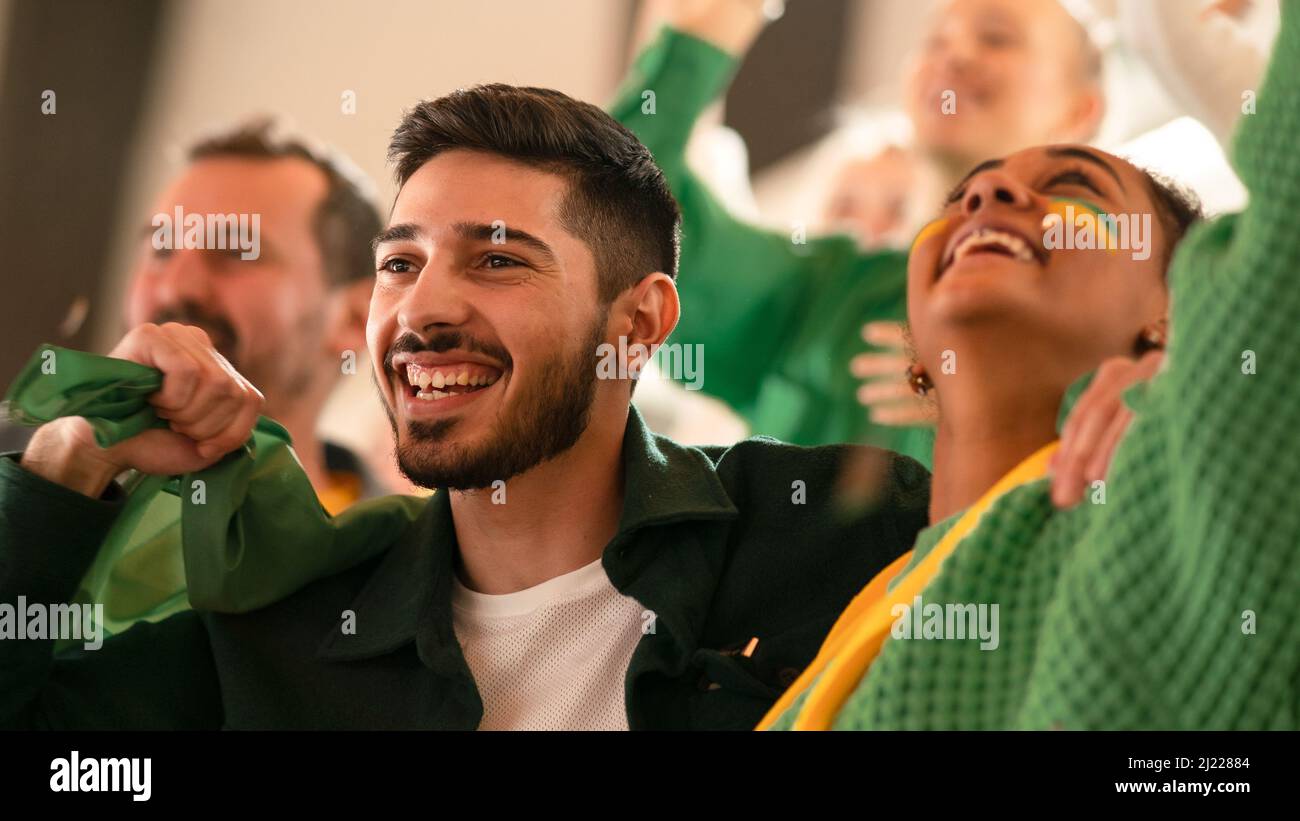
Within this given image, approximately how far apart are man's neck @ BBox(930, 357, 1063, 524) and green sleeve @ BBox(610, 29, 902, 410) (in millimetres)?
440

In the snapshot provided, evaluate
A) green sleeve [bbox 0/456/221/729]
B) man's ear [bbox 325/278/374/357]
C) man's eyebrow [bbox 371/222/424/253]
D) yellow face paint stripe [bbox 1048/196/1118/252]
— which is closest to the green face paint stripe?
yellow face paint stripe [bbox 1048/196/1118/252]

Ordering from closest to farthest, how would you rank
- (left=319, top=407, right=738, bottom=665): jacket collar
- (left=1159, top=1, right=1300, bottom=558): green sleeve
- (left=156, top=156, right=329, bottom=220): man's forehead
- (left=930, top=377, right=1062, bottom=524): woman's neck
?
(left=1159, top=1, right=1300, bottom=558): green sleeve → (left=930, top=377, right=1062, bottom=524): woman's neck → (left=319, top=407, right=738, bottom=665): jacket collar → (left=156, top=156, right=329, bottom=220): man's forehead

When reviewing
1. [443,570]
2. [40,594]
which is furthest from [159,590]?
[443,570]

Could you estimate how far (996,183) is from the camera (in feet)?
3.42

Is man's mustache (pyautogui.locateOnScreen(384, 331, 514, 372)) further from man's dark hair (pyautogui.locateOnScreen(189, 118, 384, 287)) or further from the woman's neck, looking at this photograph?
man's dark hair (pyautogui.locateOnScreen(189, 118, 384, 287))

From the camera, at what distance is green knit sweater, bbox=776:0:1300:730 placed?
0.69 m

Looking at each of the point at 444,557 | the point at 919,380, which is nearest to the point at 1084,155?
the point at 919,380

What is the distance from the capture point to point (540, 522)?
115 centimetres

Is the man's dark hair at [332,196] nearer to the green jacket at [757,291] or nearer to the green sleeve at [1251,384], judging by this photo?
the green jacket at [757,291]

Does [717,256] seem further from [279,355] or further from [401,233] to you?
[279,355]

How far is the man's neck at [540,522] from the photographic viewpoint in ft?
3.77
